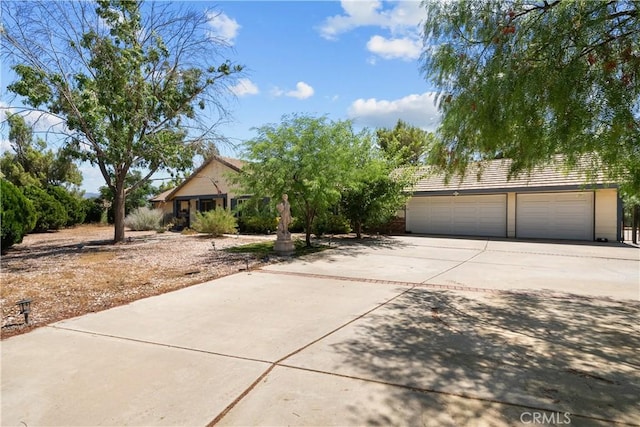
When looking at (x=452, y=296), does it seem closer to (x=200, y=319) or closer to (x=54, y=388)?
(x=200, y=319)

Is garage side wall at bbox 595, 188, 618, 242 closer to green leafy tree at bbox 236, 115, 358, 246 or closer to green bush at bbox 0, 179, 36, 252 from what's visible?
green leafy tree at bbox 236, 115, 358, 246

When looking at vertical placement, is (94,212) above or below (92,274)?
above

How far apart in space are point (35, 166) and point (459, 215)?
33.3 m

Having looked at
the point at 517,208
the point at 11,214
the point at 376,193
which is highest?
the point at 376,193

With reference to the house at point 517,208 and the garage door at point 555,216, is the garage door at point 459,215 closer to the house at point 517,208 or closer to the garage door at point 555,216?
the house at point 517,208

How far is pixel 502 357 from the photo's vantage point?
4.01 meters

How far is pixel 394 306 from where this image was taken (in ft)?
19.9

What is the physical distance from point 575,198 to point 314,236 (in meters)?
12.0

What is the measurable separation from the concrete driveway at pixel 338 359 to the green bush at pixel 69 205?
72.0ft

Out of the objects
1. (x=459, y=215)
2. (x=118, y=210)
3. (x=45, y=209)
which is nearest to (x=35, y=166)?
(x=45, y=209)

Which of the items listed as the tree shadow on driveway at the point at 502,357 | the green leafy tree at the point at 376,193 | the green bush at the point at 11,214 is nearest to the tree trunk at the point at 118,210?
the green bush at the point at 11,214

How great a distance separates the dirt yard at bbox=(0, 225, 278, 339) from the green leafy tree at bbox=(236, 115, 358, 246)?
2594mm

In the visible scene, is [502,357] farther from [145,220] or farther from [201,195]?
[201,195]

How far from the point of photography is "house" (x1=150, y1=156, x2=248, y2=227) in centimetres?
2516
